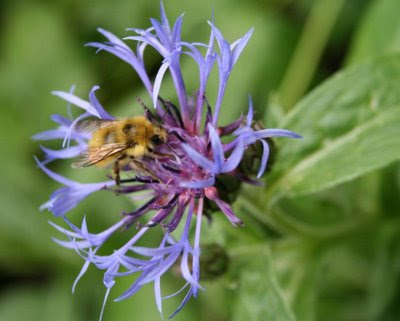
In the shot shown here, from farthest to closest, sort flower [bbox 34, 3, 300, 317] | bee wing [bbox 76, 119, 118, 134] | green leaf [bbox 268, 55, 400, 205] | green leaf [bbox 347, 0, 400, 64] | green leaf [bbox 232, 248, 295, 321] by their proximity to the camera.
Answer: green leaf [bbox 347, 0, 400, 64]
green leaf [bbox 268, 55, 400, 205]
green leaf [bbox 232, 248, 295, 321]
bee wing [bbox 76, 119, 118, 134]
flower [bbox 34, 3, 300, 317]

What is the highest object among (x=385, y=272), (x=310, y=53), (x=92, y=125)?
(x=310, y=53)

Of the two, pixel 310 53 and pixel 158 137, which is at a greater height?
pixel 310 53

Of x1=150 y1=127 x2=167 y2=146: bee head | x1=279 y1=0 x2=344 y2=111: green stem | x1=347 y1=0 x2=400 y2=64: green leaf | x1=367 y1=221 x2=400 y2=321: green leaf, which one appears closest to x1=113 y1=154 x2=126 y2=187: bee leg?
x1=150 y1=127 x2=167 y2=146: bee head

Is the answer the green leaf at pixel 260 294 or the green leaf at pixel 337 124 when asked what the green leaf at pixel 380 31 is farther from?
the green leaf at pixel 260 294

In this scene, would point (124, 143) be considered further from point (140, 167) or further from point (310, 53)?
point (310, 53)

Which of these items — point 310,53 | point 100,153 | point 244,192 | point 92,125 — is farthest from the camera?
point 310,53

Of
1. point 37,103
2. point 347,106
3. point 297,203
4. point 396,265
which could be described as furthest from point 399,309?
point 37,103

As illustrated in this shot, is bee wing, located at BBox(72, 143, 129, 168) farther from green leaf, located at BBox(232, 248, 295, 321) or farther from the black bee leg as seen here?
green leaf, located at BBox(232, 248, 295, 321)

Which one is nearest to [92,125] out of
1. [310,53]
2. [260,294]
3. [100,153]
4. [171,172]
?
[100,153]
